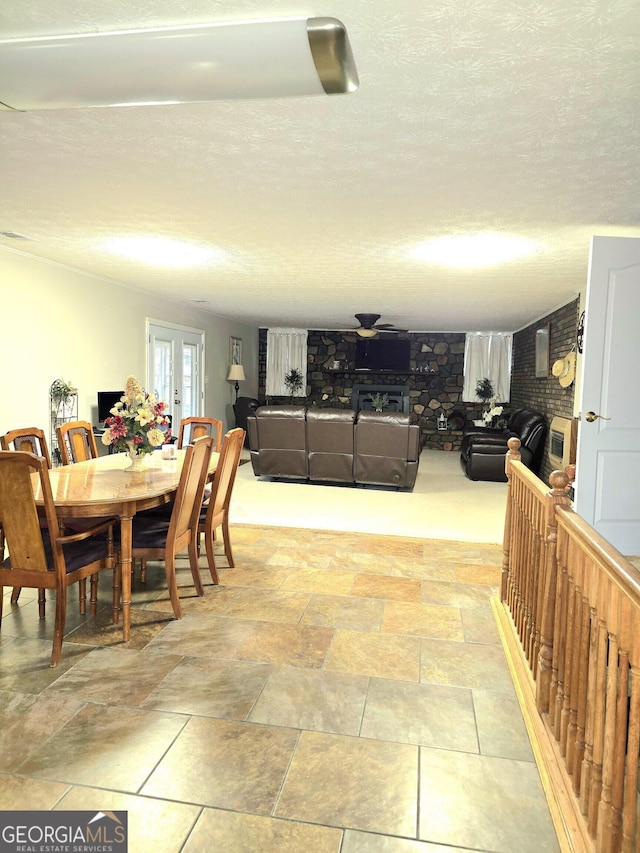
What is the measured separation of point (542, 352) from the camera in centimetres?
799

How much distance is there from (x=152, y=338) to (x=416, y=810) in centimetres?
664

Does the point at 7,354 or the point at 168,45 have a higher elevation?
the point at 168,45

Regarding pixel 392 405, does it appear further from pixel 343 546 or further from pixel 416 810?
pixel 416 810

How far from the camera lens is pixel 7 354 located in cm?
492

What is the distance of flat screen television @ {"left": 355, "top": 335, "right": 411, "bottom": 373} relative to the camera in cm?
1151

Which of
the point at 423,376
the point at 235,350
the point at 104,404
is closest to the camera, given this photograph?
the point at 104,404

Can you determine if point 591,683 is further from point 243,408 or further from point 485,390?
point 485,390

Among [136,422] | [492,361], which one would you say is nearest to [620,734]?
[136,422]

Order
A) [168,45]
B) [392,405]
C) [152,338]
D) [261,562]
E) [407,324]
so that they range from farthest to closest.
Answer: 1. [392,405]
2. [407,324]
3. [152,338]
4. [261,562]
5. [168,45]

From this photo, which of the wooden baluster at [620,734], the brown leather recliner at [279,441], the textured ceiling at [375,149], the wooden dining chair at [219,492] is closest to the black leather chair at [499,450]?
the brown leather recliner at [279,441]

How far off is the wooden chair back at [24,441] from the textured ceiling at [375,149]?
139cm

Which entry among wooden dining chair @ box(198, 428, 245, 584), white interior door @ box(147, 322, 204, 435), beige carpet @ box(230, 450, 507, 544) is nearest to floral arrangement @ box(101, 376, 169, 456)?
wooden dining chair @ box(198, 428, 245, 584)

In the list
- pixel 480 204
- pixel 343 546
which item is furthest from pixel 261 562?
pixel 480 204

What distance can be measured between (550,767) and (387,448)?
4730 millimetres
